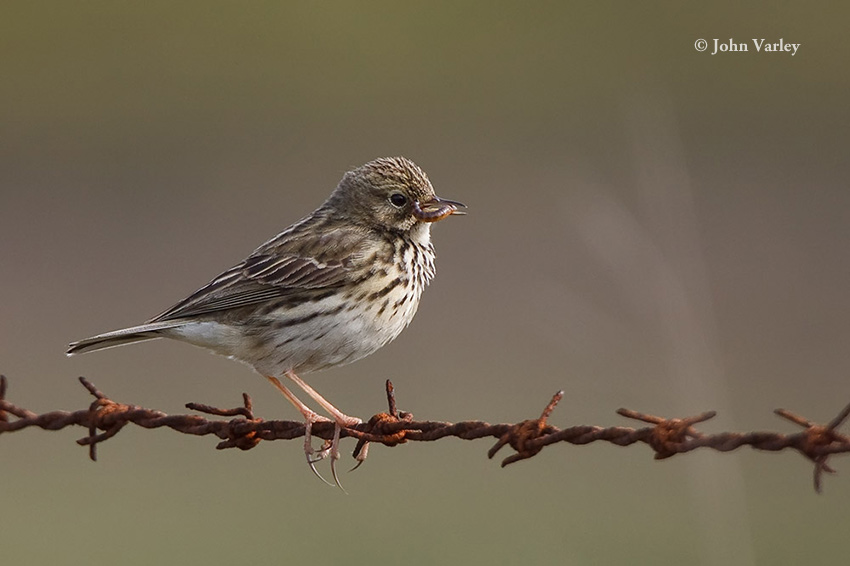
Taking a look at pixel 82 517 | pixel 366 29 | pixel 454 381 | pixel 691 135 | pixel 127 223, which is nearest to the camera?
pixel 82 517

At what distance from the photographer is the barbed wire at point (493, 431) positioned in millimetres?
4875

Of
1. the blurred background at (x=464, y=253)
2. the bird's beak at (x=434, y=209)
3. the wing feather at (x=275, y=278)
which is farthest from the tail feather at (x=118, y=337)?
the blurred background at (x=464, y=253)

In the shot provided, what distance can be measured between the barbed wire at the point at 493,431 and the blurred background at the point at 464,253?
2.80 m

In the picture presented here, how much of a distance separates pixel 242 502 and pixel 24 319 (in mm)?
4677

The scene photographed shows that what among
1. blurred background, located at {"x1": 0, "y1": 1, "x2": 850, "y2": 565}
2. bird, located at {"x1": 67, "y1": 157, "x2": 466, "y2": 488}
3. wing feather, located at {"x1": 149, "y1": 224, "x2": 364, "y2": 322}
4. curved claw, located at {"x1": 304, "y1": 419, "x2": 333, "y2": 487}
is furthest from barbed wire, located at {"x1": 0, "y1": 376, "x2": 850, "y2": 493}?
blurred background, located at {"x1": 0, "y1": 1, "x2": 850, "y2": 565}

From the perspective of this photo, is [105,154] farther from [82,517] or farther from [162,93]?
[82,517]

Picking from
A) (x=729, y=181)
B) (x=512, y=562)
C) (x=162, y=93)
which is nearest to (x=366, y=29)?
(x=162, y=93)

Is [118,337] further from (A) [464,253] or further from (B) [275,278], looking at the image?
(A) [464,253]

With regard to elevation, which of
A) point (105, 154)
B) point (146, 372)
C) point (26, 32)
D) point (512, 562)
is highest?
point (26, 32)

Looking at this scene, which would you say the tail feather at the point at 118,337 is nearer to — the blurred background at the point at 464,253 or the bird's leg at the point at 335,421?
the bird's leg at the point at 335,421

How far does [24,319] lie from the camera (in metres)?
17.3

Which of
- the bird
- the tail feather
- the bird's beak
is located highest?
the bird's beak

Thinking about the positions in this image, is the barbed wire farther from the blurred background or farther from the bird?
the blurred background

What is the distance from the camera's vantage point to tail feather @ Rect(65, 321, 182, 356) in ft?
24.5
